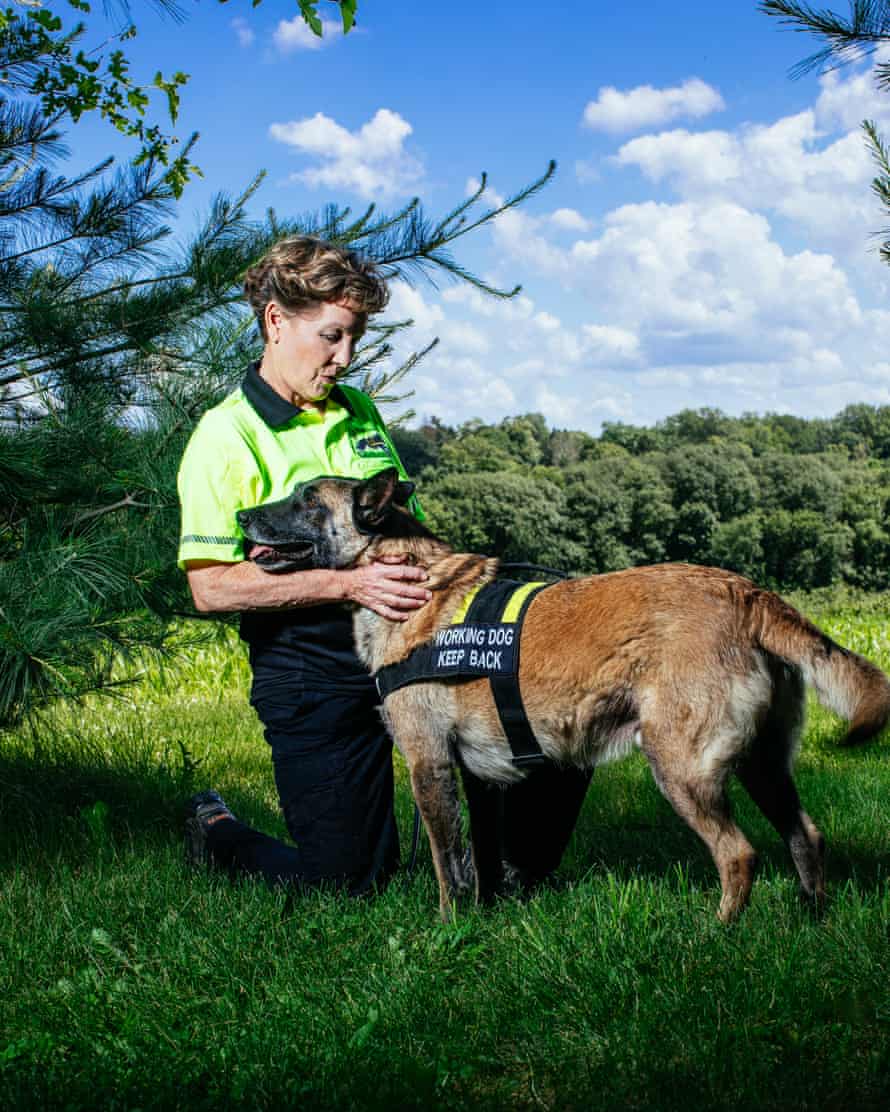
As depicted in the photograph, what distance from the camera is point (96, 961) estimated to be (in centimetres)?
318

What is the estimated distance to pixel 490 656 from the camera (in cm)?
335

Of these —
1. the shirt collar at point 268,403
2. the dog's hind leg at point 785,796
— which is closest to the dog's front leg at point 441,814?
the dog's hind leg at point 785,796

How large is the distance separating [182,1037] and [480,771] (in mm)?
1339

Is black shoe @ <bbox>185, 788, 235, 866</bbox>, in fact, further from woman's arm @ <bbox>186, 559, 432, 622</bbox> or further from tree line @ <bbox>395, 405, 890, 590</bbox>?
tree line @ <bbox>395, 405, 890, 590</bbox>

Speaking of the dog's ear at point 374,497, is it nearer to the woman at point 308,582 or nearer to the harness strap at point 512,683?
the woman at point 308,582

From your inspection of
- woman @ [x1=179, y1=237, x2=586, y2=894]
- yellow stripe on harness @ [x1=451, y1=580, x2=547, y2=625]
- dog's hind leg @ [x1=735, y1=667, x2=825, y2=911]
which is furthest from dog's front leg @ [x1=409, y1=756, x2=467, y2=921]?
dog's hind leg @ [x1=735, y1=667, x2=825, y2=911]

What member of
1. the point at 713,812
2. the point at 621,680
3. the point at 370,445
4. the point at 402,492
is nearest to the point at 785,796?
the point at 713,812

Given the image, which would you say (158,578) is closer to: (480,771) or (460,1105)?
(480,771)

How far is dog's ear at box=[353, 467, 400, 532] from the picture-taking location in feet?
11.6

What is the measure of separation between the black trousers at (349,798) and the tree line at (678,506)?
100 feet

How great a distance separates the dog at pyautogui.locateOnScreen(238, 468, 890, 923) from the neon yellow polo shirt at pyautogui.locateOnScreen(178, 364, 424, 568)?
101 mm

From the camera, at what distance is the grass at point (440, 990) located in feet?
7.84

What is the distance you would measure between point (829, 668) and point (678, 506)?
3815cm

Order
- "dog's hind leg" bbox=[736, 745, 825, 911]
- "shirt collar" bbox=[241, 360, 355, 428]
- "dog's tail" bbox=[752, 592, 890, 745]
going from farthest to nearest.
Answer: "shirt collar" bbox=[241, 360, 355, 428]
"dog's hind leg" bbox=[736, 745, 825, 911]
"dog's tail" bbox=[752, 592, 890, 745]
